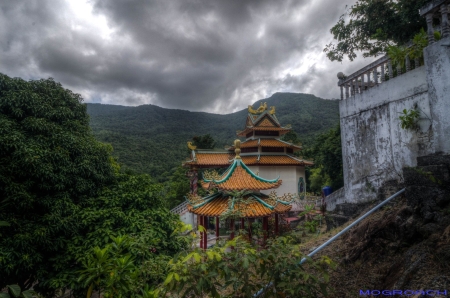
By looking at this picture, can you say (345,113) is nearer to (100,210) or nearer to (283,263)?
(283,263)

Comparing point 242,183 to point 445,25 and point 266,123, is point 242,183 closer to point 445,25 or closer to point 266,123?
point 445,25

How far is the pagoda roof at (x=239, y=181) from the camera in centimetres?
841

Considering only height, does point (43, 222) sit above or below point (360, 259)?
above

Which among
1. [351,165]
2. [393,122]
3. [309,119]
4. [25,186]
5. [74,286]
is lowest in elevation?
[74,286]

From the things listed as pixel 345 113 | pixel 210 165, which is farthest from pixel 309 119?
pixel 345 113

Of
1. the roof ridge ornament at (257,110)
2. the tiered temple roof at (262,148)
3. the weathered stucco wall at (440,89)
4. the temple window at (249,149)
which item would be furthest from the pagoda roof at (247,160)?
the weathered stucco wall at (440,89)

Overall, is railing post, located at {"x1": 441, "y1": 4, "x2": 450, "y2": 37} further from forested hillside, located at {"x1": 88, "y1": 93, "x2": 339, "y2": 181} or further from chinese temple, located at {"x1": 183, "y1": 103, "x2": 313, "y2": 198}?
forested hillside, located at {"x1": 88, "y1": 93, "x2": 339, "y2": 181}

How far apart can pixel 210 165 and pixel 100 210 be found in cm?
1286

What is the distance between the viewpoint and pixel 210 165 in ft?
61.9

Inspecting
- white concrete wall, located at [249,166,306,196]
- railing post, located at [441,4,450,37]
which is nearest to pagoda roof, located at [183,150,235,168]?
white concrete wall, located at [249,166,306,196]

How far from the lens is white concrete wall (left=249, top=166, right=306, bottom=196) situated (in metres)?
17.4

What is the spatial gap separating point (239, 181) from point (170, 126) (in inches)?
2576

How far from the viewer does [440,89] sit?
4.47m

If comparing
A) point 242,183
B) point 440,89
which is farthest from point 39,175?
point 440,89
